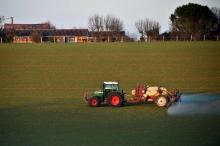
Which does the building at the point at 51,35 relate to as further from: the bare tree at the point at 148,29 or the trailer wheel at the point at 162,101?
the trailer wheel at the point at 162,101

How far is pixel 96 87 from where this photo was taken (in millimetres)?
17234

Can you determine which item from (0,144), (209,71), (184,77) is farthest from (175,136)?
(209,71)

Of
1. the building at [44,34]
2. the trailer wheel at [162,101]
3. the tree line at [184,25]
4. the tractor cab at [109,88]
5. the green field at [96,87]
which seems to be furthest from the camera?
the building at [44,34]

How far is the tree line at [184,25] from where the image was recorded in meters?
23.8

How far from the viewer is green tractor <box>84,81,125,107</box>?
12.8 meters

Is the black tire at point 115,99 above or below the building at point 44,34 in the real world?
below

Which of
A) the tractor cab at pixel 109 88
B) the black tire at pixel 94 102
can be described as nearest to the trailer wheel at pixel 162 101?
the tractor cab at pixel 109 88

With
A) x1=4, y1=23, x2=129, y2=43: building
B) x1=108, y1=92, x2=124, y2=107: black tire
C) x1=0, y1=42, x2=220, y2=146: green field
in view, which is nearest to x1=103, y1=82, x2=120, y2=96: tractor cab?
x1=108, y1=92, x2=124, y2=107: black tire

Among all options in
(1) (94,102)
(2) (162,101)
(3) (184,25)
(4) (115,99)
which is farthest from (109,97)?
(3) (184,25)

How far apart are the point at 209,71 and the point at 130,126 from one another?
11083mm

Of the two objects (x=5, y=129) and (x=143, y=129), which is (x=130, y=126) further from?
(x=5, y=129)

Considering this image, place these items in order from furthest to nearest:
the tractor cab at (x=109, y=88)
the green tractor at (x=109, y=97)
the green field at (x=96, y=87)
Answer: the tractor cab at (x=109, y=88) < the green tractor at (x=109, y=97) < the green field at (x=96, y=87)

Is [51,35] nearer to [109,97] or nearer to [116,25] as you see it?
[116,25]

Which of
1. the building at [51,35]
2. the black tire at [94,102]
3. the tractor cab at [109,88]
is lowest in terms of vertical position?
the black tire at [94,102]
